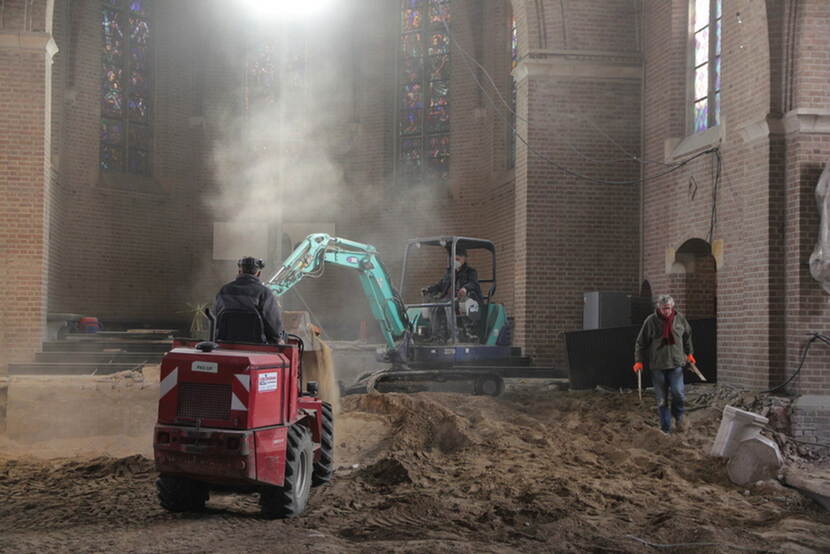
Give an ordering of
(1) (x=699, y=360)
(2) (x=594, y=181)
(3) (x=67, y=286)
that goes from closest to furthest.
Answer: (1) (x=699, y=360) → (2) (x=594, y=181) → (3) (x=67, y=286)

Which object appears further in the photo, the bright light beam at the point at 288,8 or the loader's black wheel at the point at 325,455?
the bright light beam at the point at 288,8

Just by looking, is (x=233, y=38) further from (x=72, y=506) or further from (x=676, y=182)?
(x=72, y=506)

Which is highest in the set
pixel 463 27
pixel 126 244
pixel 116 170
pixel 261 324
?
pixel 463 27

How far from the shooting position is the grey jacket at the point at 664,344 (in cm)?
1177

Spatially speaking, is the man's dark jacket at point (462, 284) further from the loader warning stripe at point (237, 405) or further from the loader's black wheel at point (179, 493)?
the loader warning stripe at point (237, 405)

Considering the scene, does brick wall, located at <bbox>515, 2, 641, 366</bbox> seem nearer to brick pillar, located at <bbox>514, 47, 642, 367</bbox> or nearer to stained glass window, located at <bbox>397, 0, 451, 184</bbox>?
brick pillar, located at <bbox>514, 47, 642, 367</bbox>

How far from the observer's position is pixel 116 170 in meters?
24.9

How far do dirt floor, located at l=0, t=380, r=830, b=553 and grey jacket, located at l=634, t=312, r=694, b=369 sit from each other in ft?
2.86

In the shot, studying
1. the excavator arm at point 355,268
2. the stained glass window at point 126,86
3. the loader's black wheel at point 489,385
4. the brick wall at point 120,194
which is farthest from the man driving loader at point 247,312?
the stained glass window at point 126,86

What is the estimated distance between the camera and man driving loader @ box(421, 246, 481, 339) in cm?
1570

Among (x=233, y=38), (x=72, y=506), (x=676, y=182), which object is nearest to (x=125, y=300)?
(x=233, y=38)

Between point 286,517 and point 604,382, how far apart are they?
9294mm

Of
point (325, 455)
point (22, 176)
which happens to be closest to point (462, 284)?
point (325, 455)

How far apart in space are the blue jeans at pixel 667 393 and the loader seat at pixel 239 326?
240 inches
